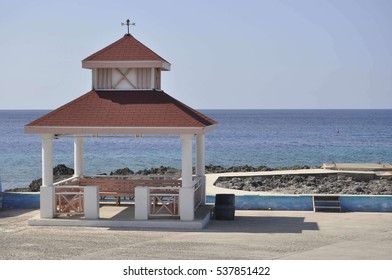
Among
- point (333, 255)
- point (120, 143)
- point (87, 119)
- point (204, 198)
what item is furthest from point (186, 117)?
point (120, 143)

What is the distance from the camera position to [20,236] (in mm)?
19578

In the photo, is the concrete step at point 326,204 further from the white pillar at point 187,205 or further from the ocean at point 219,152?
the ocean at point 219,152

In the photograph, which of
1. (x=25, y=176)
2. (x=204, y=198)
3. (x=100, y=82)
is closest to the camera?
(x=100, y=82)

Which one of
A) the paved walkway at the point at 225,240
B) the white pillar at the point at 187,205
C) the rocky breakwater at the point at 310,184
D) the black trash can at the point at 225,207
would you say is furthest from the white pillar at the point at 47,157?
the rocky breakwater at the point at 310,184

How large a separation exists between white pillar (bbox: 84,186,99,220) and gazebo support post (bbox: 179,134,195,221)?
209cm

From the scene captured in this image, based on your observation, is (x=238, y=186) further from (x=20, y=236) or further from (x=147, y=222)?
(x=20, y=236)

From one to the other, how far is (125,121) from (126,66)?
6.01 feet

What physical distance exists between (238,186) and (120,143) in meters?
79.9

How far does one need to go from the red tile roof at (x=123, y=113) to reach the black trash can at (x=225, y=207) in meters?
1.94

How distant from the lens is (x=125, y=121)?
21031 millimetres

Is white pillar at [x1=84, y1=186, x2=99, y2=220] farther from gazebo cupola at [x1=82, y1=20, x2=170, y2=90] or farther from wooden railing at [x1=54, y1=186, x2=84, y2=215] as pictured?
gazebo cupola at [x1=82, y1=20, x2=170, y2=90]

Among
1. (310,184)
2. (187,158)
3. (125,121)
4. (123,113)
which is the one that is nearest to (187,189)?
(187,158)

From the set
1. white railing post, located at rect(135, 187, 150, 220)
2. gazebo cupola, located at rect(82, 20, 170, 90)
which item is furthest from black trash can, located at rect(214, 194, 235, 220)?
gazebo cupola, located at rect(82, 20, 170, 90)

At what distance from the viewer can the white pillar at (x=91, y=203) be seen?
69.1ft
